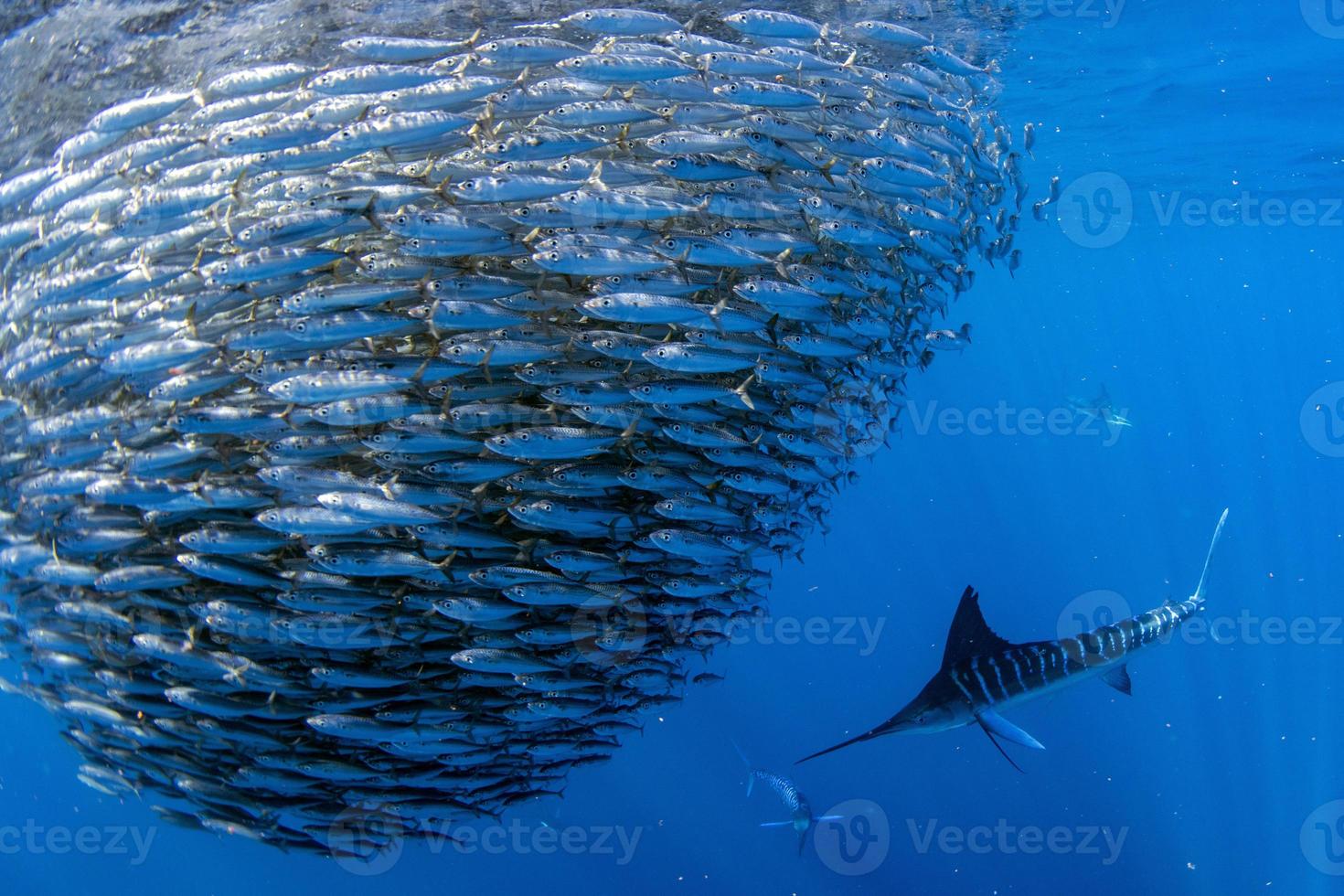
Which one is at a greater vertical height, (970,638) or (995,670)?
(970,638)

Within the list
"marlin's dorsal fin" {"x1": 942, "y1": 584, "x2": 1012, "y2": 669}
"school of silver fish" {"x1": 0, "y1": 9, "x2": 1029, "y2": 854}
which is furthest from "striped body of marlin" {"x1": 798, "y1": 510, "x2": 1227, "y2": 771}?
"school of silver fish" {"x1": 0, "y1": 9, "x2": 1029, "y2": 854}

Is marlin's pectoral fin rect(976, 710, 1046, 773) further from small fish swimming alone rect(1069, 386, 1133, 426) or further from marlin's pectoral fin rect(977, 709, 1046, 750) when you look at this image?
small fish swimming alone rect(1069, 386, 1133, 426)

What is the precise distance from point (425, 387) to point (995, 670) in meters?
4.55

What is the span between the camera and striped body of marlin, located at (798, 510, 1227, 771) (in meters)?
5.99

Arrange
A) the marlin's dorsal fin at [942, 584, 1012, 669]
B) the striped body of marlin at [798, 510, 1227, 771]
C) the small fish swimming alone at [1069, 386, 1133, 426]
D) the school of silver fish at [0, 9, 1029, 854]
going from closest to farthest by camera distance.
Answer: the school of silver fish at [0, 9, 1029, 854] < the striped body of marlin at [798, 510, 1227, 771] < the marlin's dorsal fin at [942, 584, 1012, 669] < the small fish swimming alone at [1069, 386, 1133, 426]

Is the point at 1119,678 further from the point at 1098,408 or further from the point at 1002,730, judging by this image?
the point at 1098,408

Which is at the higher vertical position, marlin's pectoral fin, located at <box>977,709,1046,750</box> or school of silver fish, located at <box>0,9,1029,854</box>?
school of silver fish, located at <box>0,9,1029,854</box>

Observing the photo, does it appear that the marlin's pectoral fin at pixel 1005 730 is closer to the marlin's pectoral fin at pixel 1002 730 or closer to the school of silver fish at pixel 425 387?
the marlin's pectoral fin at pixel 1002 730

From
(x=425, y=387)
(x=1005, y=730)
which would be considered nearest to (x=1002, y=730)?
(x=1005, y=730)

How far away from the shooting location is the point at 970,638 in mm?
6207

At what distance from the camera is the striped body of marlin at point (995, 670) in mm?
5992

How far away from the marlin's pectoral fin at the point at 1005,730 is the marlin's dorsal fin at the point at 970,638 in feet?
1.41

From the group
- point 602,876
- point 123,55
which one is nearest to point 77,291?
point 123,55

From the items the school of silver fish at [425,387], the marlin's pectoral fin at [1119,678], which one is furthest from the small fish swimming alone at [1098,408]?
the school of silver fish at [425,387]
